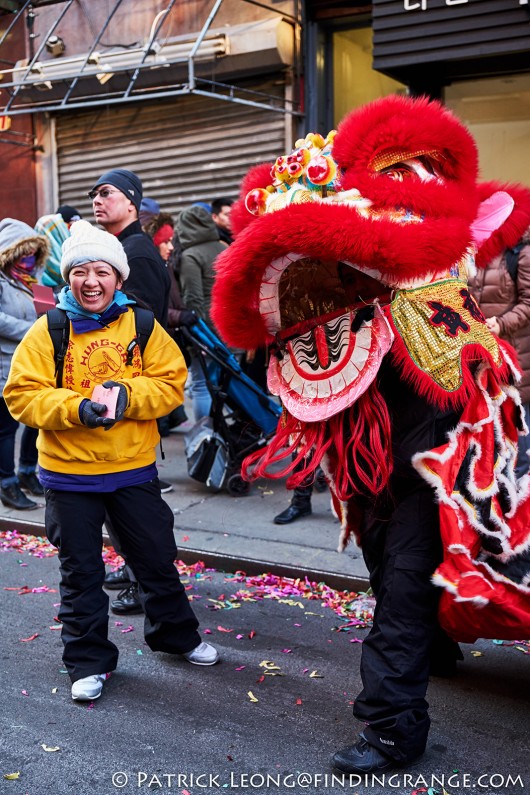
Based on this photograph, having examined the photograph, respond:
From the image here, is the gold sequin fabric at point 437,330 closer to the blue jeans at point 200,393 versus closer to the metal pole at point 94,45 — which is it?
the blue jeans at point 200,393

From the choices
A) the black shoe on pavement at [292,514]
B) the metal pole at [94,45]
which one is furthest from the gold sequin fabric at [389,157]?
the metal pole at [94,45]

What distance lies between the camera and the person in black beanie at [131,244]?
451 cm

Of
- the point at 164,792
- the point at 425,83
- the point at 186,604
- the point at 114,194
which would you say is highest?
the point at 425,83

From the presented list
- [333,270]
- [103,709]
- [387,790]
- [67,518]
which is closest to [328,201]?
[333,270]

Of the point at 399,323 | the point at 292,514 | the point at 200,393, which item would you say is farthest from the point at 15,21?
the point at 399,323

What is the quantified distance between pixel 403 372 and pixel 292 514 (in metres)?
3.08

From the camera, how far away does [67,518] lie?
3.62 m

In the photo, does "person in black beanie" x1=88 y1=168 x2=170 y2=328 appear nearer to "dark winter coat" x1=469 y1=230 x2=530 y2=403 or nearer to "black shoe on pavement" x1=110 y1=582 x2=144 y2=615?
"black shoe on pavement" x1=110 y1=582 x2=144 y2=615

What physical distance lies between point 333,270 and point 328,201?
504mm

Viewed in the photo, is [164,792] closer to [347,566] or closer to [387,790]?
[387,790]

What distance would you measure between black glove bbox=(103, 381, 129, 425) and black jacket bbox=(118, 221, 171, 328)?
1.00 m

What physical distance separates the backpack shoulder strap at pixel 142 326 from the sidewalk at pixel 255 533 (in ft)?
5.10

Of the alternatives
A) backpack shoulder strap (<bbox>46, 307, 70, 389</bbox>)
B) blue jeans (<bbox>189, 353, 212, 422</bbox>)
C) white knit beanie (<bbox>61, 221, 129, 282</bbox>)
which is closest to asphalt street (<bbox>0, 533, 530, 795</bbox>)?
backpack shoulder strap (<bbox>46, 307, 70, 389</bbox>)

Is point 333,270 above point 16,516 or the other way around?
above
